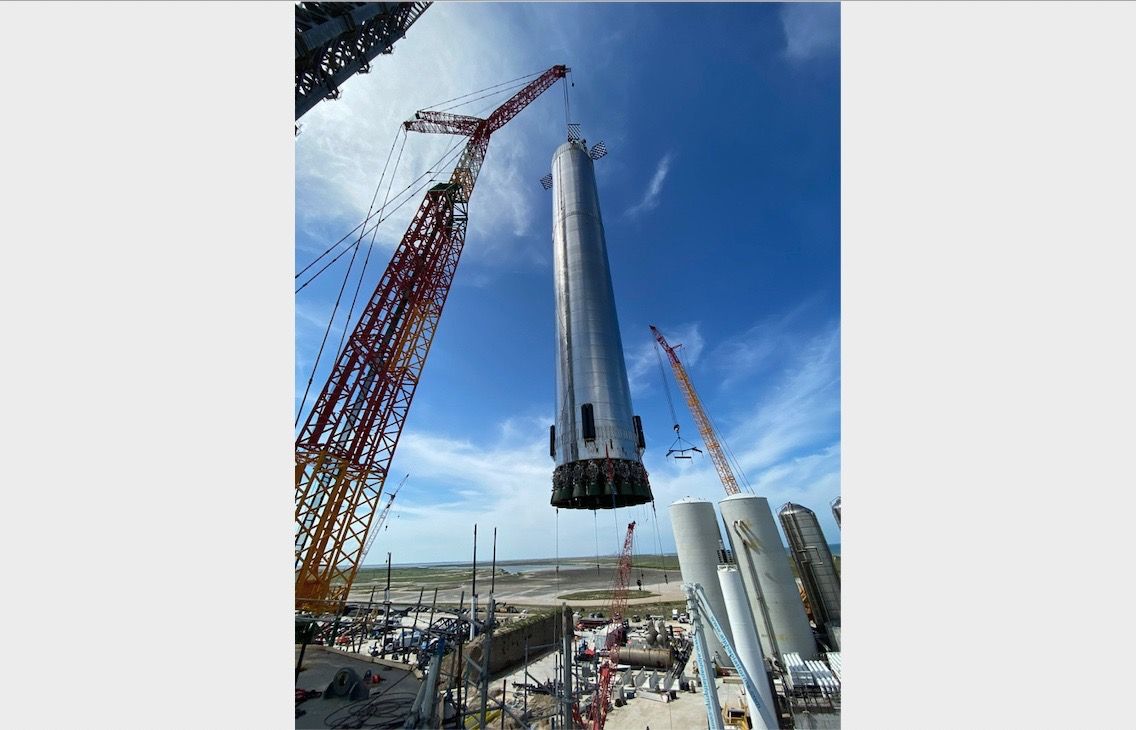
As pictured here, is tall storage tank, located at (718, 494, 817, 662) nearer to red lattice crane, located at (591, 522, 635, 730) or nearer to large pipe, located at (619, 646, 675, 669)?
large pipe, located at (619, 646, 675, 669)

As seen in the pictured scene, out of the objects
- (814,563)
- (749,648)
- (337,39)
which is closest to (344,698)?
(749,648)

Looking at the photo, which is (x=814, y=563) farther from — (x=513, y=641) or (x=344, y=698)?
(x=344, y=698)

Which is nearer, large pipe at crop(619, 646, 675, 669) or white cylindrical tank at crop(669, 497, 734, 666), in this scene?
white cylindrical tank at crop(669, 497, 734, 666)

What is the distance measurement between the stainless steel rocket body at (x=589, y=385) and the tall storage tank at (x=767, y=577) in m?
7.19

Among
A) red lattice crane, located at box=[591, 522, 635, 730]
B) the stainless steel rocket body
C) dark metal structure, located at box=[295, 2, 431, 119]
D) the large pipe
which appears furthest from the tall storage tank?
dark metal structure, located at box=[295, 2, 431, 119]

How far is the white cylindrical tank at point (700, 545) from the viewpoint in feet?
84.9

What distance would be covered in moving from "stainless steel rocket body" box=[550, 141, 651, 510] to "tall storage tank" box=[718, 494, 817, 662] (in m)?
7.19

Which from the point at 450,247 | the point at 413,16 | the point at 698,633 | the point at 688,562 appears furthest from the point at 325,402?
the point at 688,562

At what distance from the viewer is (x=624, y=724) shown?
744 inches

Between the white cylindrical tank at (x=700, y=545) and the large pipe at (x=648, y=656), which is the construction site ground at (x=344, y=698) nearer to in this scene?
the white cylindrical tank at (x=700, y=545)

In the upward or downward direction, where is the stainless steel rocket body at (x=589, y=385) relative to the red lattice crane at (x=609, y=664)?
upward

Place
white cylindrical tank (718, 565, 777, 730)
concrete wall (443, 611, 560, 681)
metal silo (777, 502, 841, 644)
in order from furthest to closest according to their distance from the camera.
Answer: concrete wall (443, 611, 560, 681) < metal silo (777, 502, 841, 644) < white cylindrical tank (718, 565, 777, 730)

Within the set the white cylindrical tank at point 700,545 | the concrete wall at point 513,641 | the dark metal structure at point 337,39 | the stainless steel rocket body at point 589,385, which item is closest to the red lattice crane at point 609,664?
the concrete wall at point 513,641

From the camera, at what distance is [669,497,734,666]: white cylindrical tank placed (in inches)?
1019
